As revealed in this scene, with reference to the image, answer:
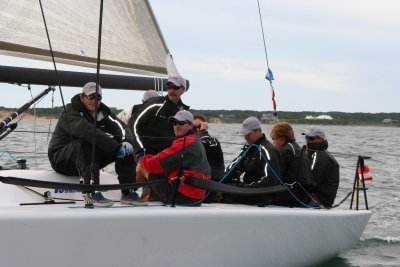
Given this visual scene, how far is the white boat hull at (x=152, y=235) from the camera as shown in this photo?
3.58 meters

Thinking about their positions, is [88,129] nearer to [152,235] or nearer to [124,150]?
[124,150]

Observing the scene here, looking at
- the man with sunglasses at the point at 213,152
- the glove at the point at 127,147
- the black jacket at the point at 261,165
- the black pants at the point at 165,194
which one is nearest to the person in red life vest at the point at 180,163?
the black pants at the point at 165,194

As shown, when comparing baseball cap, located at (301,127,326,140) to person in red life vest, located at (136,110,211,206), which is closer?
person in red life vest, located at (136,110,211,206)

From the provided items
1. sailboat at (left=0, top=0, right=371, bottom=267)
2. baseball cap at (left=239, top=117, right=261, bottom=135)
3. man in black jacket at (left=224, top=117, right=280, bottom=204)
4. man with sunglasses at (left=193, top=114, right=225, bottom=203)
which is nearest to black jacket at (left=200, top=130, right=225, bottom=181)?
man with sunglasses at (left=193, top=114, right=225, bottom=203)

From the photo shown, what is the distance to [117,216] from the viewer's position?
3.82m

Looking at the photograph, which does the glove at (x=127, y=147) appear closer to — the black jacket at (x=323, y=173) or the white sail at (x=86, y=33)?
the white sail at (x=86, y=33)

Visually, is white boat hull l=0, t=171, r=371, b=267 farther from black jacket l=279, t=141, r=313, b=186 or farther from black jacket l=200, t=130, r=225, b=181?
Result: black jacket l=200, t=130, r=225, b=181

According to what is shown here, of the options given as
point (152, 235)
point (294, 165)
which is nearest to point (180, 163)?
point (152, 235)

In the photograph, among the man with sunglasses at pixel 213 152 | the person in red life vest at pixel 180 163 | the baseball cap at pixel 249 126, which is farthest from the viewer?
the man with sunglasses at pixel 213 152

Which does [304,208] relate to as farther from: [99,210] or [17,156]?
[17,156]

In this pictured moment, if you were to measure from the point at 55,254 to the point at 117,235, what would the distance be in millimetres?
347

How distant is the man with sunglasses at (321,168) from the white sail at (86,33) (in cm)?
134

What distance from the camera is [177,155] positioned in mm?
4348

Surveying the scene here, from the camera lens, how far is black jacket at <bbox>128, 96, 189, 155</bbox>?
16.4 ft
